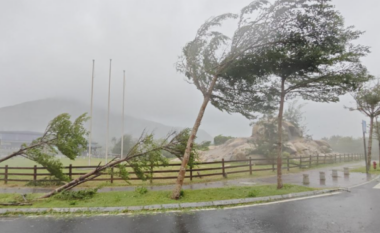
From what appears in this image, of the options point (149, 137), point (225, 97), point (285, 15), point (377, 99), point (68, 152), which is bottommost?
point (68, 152)

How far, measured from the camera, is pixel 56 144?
35.5 feet

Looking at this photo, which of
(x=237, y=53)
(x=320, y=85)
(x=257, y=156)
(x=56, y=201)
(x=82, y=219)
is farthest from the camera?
(x=257, y=156)

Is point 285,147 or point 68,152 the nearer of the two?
point 68,152

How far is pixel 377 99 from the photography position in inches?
864

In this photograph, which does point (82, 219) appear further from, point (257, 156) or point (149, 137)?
point (257, 156)

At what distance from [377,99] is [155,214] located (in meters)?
23.4

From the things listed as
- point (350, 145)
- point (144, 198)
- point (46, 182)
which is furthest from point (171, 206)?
point (350, 145)

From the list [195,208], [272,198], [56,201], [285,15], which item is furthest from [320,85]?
[56,201]

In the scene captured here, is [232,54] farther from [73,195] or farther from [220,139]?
[220,139]

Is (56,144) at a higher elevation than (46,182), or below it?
higher

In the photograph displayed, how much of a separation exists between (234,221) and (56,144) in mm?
8384

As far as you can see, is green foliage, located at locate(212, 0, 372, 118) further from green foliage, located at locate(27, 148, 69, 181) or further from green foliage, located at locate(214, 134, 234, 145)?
green foliage, located at locate(214, 134, 234, 145)

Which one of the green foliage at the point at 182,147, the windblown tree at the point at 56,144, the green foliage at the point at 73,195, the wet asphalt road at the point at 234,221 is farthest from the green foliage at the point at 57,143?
the green foliage at the point at 182,147

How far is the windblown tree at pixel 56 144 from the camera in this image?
1071cm
